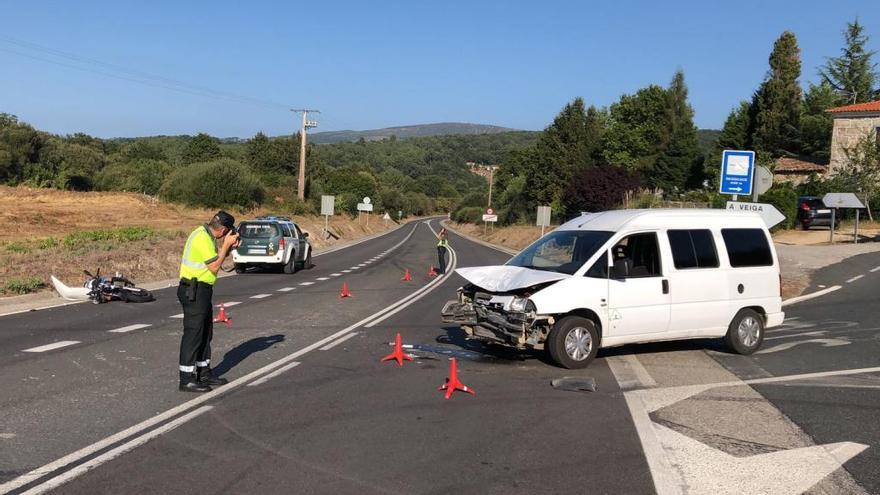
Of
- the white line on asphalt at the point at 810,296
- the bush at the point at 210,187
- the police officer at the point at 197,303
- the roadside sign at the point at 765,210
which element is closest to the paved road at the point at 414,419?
the police officer at the point at 197,303

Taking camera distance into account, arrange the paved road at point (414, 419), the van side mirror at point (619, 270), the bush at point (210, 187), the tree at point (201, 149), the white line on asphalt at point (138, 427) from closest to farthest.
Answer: the white line on asphalt at point (138, 427) → the paved road at point (414, 419) → the van side mirror at point (619, 270) → the bush at point (210, 187) → the tree at point (201, 149)

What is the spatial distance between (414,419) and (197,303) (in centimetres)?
258

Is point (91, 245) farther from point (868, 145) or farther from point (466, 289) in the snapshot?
point (868, 145)

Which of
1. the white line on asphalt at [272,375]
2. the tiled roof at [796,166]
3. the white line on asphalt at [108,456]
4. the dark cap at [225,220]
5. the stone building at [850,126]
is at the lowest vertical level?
the white line on asphalt at [272,375]

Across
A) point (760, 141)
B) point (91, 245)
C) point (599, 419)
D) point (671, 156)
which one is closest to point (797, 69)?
point (760, 141)

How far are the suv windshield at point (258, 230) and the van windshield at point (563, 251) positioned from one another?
1509cm

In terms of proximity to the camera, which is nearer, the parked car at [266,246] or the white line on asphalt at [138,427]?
the white line on asphalt at [138,427]

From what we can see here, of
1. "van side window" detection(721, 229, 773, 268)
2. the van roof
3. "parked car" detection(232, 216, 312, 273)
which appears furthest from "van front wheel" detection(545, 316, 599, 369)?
"parked car" detection(232, 216, 312, 273)

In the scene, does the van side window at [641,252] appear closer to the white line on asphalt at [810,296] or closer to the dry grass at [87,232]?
the white line on asphalt at [810,296]

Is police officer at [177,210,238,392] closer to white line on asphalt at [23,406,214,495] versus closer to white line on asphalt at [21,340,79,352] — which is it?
white line on asphalt at [23,406,214,495]

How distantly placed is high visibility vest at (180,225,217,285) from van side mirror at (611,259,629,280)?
188 inches

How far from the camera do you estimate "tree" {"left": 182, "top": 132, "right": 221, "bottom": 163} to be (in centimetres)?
8781

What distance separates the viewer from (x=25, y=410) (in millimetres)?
6602

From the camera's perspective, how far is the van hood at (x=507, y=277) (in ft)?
29.3
